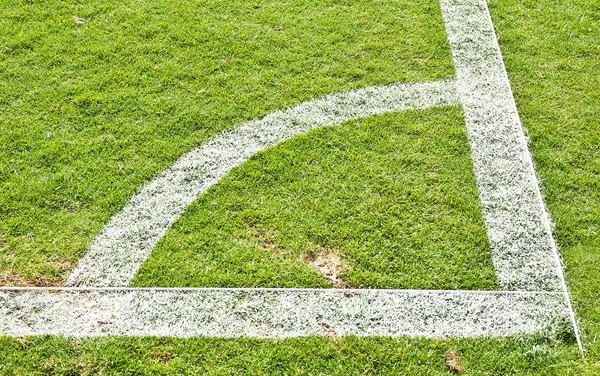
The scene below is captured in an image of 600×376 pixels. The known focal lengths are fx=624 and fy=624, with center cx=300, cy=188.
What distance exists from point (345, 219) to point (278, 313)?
0.76m

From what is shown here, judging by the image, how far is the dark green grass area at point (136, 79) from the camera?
12.7 feet

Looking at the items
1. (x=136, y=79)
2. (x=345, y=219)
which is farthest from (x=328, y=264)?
(x=136, y=79)

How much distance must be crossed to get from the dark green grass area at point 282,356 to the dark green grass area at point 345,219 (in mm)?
377

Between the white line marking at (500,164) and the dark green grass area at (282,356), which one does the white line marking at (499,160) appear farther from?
the dark green grass area at (282,356)

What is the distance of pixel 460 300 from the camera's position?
136 inches

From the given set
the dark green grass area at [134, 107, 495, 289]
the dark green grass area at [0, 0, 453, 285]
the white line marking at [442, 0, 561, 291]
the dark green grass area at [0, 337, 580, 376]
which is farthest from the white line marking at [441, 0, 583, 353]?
the dark green grass area at [0, 337, 580, 376]

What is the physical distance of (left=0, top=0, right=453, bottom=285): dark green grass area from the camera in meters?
3.87

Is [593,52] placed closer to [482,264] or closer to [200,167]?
[482,264]

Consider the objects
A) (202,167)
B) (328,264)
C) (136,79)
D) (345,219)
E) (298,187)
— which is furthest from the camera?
(136,79)

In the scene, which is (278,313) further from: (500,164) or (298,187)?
(500,164)

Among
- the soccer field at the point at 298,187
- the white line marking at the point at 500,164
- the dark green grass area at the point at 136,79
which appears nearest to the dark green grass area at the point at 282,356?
the soccer field at the point at 298,187

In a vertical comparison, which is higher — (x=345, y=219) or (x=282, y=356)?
(x=345, y=219)

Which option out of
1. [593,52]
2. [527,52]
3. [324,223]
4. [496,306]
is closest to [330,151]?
[324,223]

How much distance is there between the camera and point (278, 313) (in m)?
3.40
